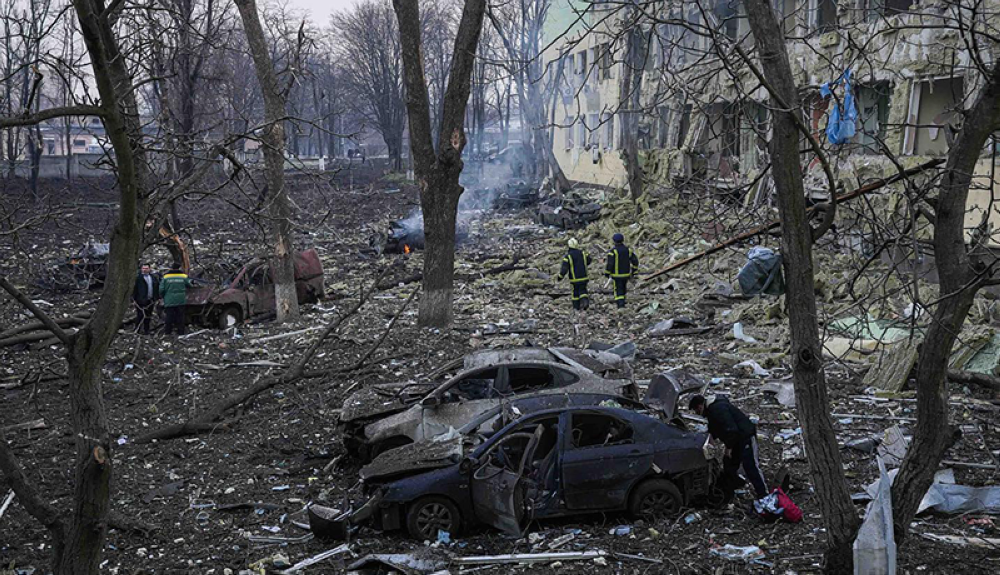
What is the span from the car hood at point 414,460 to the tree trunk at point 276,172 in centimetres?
682

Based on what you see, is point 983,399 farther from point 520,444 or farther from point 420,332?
point 420,332

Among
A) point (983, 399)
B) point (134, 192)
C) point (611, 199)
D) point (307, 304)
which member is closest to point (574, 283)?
point (307, 304)

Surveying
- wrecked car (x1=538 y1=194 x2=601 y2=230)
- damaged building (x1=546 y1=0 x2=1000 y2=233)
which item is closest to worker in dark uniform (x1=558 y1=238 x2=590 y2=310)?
damaged building (x1=546 y1=0 x2=1000 y2=233)

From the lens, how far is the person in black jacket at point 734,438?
758 centimetres

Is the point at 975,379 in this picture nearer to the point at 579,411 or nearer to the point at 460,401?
the point at 579,411

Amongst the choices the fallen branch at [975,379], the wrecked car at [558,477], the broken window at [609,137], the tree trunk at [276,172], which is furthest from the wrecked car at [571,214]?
the wrecked car at [558,477]

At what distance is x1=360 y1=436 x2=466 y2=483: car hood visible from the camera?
24.6ft

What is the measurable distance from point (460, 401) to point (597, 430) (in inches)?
73.4

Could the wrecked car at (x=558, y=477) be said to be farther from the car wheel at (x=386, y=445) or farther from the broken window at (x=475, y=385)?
the broken window at (x=475, y=385)

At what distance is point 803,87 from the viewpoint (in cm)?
818

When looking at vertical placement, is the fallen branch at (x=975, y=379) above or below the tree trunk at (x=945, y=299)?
below

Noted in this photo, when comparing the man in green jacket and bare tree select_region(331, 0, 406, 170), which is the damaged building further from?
bare tree select_region(331, 0, 406, 170)

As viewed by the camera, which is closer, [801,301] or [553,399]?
[801,301]

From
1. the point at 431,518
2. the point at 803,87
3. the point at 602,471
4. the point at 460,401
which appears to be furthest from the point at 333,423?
the point at 803,87
